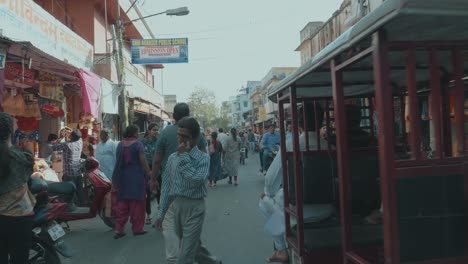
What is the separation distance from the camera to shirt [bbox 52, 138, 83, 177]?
8516 mm

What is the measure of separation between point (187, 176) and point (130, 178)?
3.17 m

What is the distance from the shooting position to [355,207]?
14.8ft

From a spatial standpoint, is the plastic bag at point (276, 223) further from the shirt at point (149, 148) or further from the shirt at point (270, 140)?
the shirt at point (270, 140)

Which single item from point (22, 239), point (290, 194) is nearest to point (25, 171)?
point (22, 239)

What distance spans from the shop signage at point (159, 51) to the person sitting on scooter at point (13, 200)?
12349 millimetres

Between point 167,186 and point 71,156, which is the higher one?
point 71,156

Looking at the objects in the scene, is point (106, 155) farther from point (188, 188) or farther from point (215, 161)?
point (188, 188)

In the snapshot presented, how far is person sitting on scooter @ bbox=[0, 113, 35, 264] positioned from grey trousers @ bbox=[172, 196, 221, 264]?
1250 mm

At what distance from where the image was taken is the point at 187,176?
3.93 m

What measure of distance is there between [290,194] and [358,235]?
0.87 meters

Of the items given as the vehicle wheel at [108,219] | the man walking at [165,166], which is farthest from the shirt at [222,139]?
the man walking at [165,166]

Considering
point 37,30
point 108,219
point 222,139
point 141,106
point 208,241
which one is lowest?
point 208,241

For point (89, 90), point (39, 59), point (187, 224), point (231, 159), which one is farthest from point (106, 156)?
point (231, 159)

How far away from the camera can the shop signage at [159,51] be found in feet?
51.5
